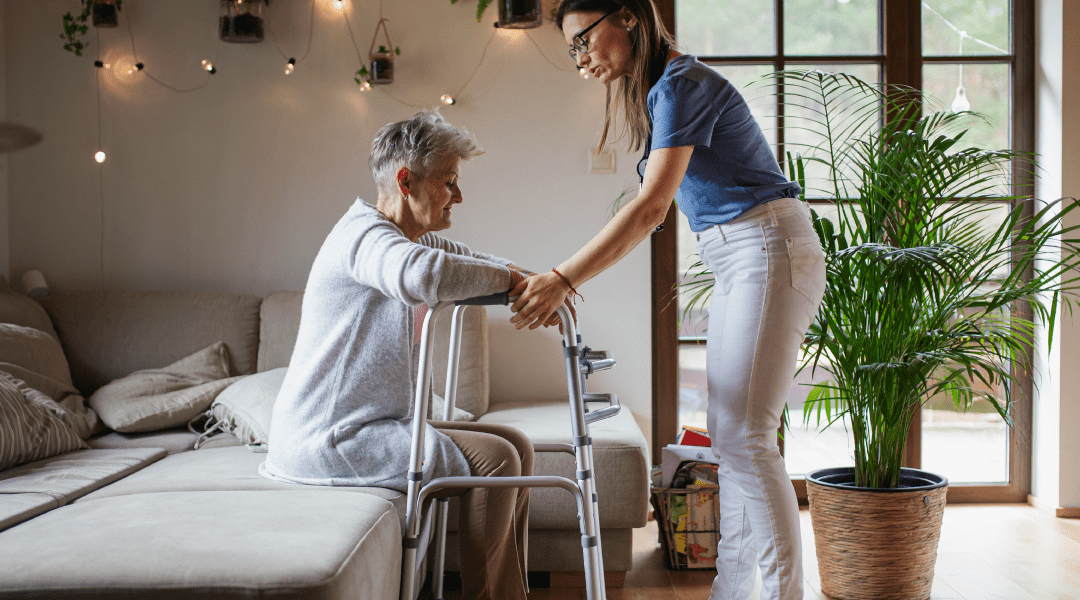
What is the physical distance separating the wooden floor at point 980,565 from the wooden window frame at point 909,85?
26cm

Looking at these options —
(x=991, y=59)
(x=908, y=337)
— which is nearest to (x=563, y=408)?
(x=908, y=337)

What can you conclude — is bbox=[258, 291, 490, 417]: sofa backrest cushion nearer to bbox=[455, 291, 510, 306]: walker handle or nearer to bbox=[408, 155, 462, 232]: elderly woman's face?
bbox=[408, 155, 462, 232]: elderly woman's face

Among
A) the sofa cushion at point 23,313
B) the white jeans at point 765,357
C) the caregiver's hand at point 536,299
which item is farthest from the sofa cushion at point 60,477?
the white jeans at point 765,357

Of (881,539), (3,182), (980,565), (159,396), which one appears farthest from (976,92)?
(3,182)

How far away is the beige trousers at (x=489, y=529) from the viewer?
143 centimetres

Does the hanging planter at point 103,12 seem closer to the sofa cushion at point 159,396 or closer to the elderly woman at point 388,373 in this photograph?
the sofa cushion at point 159,396

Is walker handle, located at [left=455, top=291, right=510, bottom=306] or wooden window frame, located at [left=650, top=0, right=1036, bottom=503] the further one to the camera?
wooden window frame, located at [left=650, top=0, right=1036, bottom=503]

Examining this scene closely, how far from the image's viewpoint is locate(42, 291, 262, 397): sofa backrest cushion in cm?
249

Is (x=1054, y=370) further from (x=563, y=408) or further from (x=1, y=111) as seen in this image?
(x=1, y=111)

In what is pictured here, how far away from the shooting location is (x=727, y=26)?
2.99 metres

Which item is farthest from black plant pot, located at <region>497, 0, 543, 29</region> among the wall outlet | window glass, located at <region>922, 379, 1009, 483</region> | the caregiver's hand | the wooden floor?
window glass, located at <region>922, 379, 1009, 483</region>

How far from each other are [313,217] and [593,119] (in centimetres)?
111

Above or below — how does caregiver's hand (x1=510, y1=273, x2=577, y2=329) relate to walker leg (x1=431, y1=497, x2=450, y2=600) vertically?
above

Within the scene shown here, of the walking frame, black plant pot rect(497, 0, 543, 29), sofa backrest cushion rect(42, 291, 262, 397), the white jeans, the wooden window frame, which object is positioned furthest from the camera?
the wooden window frame
